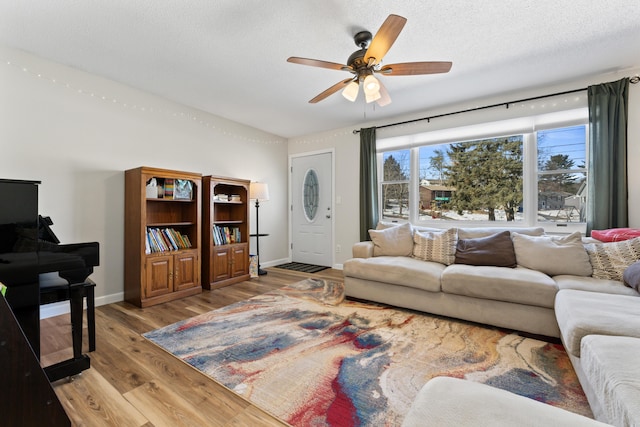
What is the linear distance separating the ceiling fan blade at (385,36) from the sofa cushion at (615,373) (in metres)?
1.93

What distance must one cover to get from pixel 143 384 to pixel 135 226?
189 cm

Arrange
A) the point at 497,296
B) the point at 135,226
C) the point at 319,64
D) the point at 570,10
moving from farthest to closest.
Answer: the point at 135,226 < the point at 497,296 < the point at 319,64 < the point at 570,10

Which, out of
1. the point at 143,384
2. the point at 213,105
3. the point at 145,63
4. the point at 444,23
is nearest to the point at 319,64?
the point at 444,23

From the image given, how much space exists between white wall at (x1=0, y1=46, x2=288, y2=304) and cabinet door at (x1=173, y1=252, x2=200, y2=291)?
1.99 feet

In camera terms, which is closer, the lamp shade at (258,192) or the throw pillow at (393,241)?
the throw pillow at (393,241)

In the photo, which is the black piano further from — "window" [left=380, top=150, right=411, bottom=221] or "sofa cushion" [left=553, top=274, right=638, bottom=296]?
"window" [left=380, top=150, right=411, bottom=221]

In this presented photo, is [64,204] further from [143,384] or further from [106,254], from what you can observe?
[143,384]

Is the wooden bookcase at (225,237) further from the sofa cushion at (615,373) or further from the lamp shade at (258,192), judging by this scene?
the sofa cushion at (615,373)

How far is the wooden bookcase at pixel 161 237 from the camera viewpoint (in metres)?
2.99

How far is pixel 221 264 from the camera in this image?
3771mm

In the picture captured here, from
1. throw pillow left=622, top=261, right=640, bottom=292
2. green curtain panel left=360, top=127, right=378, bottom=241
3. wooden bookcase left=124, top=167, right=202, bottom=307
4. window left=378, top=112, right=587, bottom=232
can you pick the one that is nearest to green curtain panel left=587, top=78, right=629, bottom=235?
window left=378, top=112, right=587, bottom=232

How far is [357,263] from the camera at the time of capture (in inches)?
122

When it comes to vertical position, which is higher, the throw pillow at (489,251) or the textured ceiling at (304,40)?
the textured ceiling at (304,40)

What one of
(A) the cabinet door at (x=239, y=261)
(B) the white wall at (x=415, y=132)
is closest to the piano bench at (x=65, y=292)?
(A) the cabinet door at (x=239, y=261)
